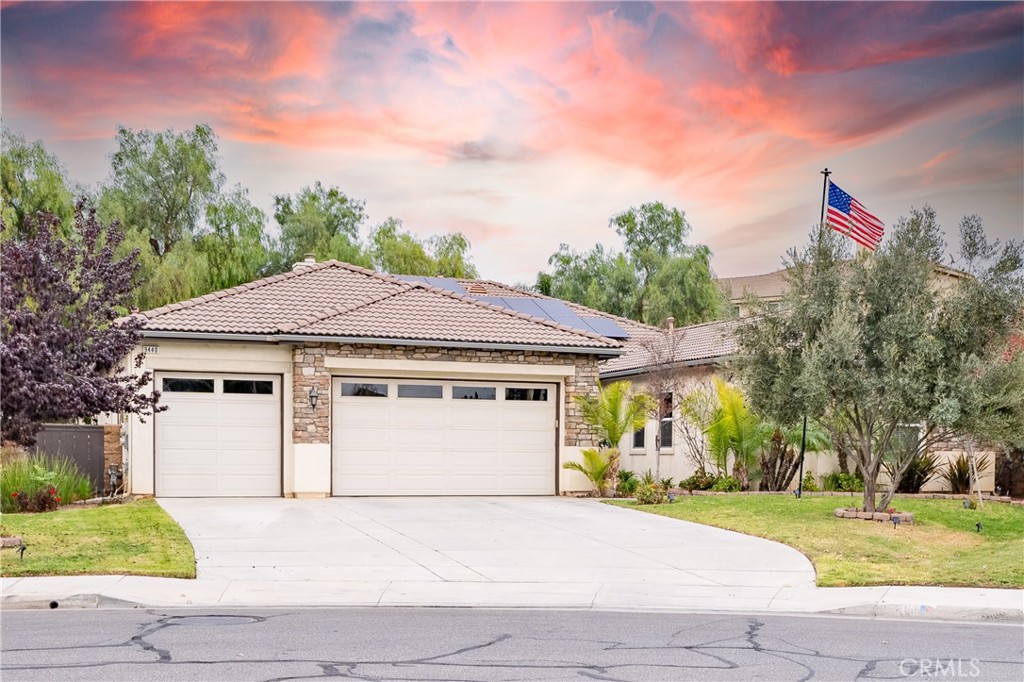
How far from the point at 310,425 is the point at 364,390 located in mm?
1486

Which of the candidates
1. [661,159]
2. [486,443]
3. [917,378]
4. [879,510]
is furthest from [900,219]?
[661,159]

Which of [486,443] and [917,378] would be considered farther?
[486,443]

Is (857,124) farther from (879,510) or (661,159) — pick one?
(879,510)

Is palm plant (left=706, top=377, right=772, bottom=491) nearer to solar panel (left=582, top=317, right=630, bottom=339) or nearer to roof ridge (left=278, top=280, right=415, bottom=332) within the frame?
solar panel (left=582, top=317, right=630, bottom=339)

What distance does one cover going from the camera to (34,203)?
3838 cm

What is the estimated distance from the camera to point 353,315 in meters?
22.8

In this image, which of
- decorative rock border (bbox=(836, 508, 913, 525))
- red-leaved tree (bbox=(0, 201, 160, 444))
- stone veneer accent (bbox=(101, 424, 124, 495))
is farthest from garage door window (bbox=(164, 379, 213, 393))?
decorative rock border (bbox=(836, 508, 913, 525))

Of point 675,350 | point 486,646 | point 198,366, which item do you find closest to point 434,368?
point 198,366

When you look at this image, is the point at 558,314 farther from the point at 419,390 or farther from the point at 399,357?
the point at 399,357

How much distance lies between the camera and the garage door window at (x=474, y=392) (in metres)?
23.2

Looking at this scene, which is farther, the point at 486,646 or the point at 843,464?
the point at 843,464

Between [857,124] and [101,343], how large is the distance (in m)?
23.5

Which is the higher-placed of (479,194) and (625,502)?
(479,194)

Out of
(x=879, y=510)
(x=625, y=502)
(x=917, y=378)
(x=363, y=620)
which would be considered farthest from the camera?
(x=625, y=502)
